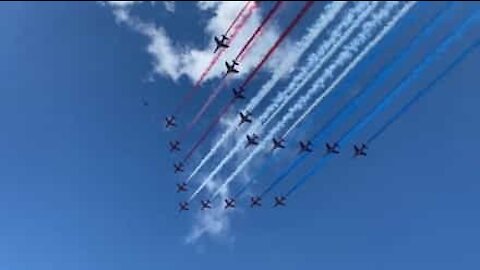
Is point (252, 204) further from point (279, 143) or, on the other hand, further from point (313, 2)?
point (313, 2)

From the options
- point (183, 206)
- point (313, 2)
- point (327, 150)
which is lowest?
point (313, 2)

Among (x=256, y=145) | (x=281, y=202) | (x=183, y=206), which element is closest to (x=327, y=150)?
(x=256, y=145)

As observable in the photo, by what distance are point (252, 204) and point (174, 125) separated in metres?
10.7

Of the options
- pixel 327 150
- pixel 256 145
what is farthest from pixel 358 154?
pixel 256 145

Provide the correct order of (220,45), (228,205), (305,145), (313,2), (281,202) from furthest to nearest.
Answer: (228,205)
(281,202)
(305,145)
(220,45)
(313,2)

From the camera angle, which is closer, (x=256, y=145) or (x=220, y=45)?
(x=220, y=45)

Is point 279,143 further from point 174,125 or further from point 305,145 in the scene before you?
point 174,125

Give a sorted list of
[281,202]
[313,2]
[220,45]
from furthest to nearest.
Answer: [281,202], [220,45], [313,2]

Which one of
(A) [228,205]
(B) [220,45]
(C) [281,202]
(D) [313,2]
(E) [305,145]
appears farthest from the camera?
(A) [228,205]

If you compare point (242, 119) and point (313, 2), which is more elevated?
point (242, 119)

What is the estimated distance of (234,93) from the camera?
184ft

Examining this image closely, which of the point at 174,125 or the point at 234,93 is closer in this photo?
the point at 234,93


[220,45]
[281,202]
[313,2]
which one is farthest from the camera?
[281,202]

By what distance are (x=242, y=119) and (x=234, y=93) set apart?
3987mm
